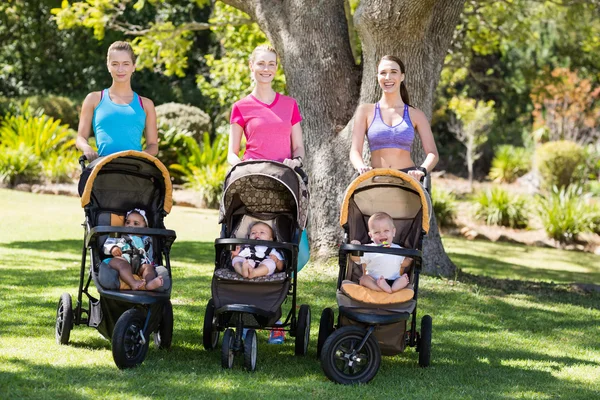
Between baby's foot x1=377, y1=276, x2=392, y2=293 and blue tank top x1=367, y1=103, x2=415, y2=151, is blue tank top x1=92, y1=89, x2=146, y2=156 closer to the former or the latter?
blue tank top x1=367, y1=103, x2=415, y2=151

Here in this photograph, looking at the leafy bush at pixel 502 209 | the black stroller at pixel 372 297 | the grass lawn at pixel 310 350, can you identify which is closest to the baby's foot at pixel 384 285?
the black stroller at pixel 372 297

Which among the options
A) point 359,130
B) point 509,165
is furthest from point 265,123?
point 509,165

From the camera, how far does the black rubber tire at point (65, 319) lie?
5367 millimetres

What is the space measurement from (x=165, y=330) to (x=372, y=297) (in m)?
1.33

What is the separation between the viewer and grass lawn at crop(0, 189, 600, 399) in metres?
4.65

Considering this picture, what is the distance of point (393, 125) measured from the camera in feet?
18.9

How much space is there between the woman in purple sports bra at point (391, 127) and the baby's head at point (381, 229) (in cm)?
57

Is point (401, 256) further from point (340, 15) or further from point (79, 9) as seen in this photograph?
point (79, 9)

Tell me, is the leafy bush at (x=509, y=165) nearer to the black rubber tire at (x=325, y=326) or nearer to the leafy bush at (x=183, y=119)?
the leafy bush at (x=183, y=119)

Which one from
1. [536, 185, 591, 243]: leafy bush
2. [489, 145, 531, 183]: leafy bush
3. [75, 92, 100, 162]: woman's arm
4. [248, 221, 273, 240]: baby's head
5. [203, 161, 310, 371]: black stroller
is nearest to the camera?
[203, 161, 310, 371]: black stroller

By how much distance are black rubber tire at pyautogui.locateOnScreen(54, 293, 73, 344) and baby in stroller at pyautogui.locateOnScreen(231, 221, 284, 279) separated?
3.49 feet

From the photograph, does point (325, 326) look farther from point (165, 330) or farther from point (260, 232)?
Answer: point (165, 330)

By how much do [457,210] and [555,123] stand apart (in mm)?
9440

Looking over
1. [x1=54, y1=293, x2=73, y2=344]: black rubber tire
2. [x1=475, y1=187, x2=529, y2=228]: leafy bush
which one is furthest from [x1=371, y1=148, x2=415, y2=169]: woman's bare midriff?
[x1=475, y1=187, x2=529, y2=228]: leafy bush
